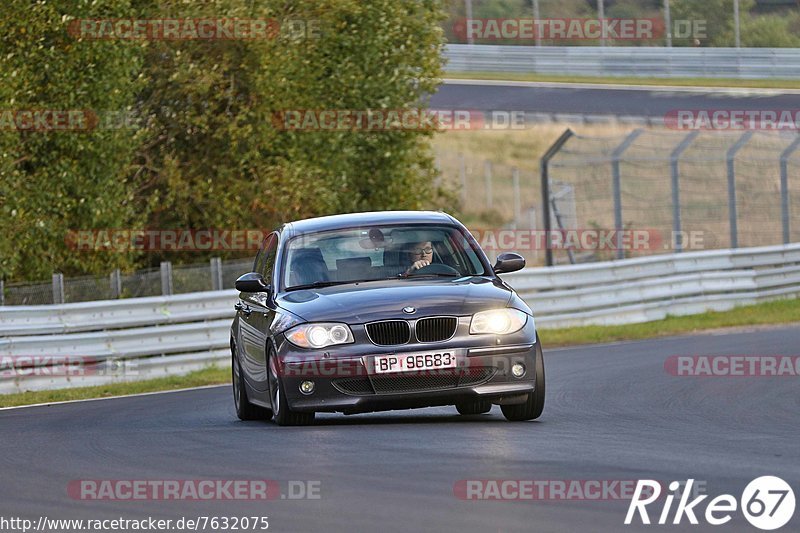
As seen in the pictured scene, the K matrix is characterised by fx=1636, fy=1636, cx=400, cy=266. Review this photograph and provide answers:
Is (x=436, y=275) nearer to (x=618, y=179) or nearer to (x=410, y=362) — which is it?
(x=410, y=362)

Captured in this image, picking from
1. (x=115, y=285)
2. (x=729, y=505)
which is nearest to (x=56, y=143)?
(x=115, y=285)

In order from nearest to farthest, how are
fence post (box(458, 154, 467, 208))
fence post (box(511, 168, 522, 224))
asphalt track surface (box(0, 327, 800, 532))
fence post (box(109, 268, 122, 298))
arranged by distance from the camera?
asphalt track surface (box(0, 327, 800, 532)) < fence post (box(109, 268, 122, 298)) < fence post (box(511, 168, 522, 224)) < fence post (box(458, 154, 467, 208))

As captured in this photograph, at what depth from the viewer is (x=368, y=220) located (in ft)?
39.6

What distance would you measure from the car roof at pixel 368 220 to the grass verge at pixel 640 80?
3316 cm

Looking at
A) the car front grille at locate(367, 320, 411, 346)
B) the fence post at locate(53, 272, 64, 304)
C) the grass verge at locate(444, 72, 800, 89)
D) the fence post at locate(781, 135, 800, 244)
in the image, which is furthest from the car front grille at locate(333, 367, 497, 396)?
the grass verge at locate(444, 72, 800, 89)

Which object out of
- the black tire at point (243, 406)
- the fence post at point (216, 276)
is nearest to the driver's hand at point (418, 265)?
the black tire at point (243, 406)

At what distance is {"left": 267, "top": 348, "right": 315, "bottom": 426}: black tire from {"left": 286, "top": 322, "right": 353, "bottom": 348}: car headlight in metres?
0.33

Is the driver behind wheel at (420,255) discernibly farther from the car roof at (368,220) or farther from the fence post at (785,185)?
the fence post at (785,185)

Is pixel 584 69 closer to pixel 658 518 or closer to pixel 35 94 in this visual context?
pixel 35 94

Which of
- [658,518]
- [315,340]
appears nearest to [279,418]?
[315,340]

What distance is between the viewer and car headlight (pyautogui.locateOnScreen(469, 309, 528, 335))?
10617mm

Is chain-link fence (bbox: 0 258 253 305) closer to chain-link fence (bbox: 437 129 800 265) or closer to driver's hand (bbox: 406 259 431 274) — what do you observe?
chain-link fence (bbox: 437 129 800 265)

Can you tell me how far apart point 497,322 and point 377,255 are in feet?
4.52

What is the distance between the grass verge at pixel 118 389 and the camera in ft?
58.8
